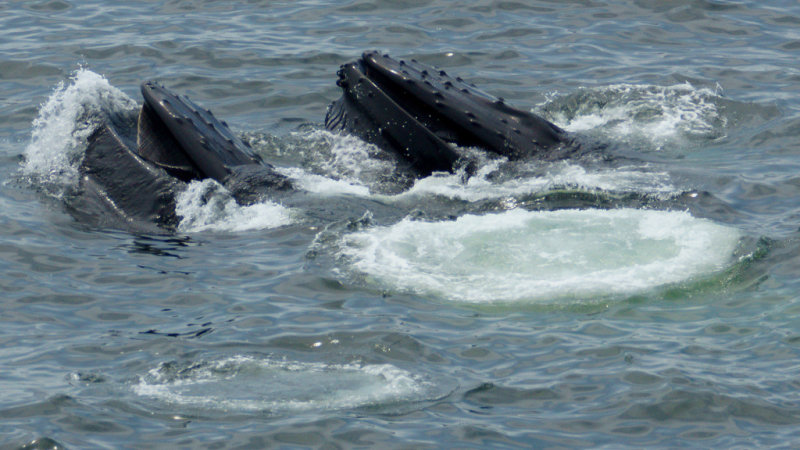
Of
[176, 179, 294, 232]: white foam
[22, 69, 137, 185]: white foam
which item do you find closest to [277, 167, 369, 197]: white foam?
[176, 179, 294, 232]: white foam

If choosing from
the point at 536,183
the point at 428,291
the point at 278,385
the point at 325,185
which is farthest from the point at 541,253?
the point at 278,385

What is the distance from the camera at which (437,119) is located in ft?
35.0

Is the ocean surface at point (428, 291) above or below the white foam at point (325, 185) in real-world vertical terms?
below

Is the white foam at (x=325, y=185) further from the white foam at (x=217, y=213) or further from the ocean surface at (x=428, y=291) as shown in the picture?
the white foam at (x=217, y=213)

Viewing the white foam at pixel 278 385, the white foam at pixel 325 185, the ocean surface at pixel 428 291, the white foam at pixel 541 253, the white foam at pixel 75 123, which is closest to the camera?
the ocean surface at pixel 428 291

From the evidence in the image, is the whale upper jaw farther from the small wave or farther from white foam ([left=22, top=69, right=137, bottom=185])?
the small wave

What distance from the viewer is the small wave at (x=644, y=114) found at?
13.0m

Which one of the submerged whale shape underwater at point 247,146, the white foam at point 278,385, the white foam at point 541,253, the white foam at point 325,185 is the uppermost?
the submerged whale shape underwater at point 247,146

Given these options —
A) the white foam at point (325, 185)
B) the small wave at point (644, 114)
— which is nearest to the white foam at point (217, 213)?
the white foam at point (325, 185)

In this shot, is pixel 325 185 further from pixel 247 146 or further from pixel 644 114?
pixel 644 114

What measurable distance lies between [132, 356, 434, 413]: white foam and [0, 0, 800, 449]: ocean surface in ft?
0.06

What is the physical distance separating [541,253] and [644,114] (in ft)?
15.8

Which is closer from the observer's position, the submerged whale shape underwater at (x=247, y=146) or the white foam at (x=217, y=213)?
the white foam at (x=217, y=213)

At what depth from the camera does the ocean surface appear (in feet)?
23.5
